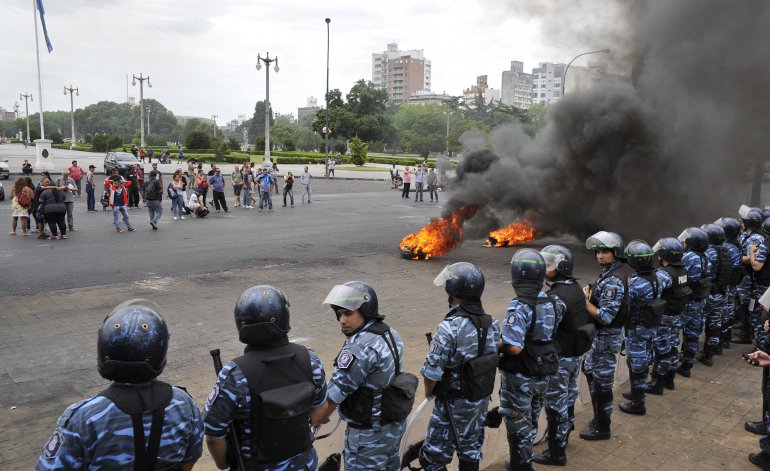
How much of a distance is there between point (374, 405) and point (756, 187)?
1638cm

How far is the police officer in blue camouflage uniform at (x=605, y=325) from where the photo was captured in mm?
5066

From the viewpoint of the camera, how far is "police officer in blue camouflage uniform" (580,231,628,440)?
5.07m

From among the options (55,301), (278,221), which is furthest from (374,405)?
(278,221)

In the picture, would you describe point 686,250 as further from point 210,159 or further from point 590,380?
point 210,159

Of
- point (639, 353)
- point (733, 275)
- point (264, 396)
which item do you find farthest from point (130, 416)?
point (733, 275)

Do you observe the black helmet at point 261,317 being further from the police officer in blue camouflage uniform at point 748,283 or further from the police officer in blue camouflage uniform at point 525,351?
the police officer in blue camouflage uniform at point 748,283

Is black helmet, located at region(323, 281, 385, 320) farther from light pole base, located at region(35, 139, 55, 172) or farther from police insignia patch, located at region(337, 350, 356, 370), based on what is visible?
light pole base, located at region(35, 139, 55, 172)

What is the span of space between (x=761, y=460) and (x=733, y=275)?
11.0 ft

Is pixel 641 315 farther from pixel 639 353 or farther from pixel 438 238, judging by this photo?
pixel 438 238

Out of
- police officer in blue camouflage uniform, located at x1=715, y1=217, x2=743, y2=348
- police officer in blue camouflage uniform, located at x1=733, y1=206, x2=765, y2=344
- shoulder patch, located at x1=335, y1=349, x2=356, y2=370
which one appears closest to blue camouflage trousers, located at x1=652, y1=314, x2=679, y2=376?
police officer in blue camouflage uniform, located at x1=715, y1=217, x2=743, y2=348

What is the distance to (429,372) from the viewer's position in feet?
12.2

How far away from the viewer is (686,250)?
6.86 meters

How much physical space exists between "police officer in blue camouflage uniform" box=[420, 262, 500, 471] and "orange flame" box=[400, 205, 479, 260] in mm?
9575

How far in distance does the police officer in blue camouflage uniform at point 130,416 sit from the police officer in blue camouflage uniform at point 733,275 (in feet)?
24.2
